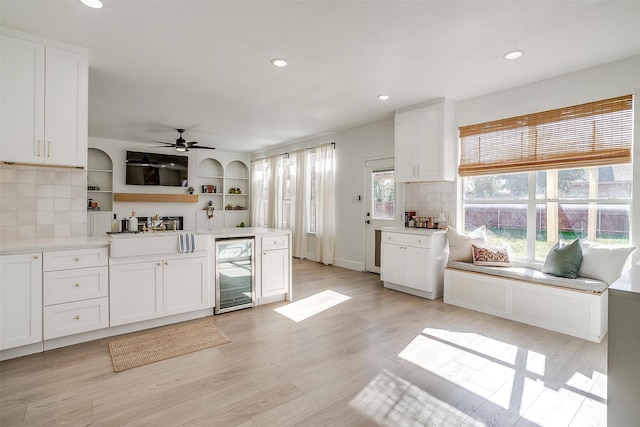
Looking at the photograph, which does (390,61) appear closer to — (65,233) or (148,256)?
(148,256)

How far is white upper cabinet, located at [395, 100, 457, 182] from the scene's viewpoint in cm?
431

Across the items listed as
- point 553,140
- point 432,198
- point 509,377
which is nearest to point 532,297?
point 509,377

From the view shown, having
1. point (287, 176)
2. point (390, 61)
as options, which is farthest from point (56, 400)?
point (287, 176)

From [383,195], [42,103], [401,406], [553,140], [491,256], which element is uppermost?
[42,103]

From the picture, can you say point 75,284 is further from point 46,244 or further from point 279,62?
point 279,62

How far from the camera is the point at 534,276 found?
3.35 meters

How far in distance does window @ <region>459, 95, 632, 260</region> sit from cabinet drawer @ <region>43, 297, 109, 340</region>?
4499 millimetres

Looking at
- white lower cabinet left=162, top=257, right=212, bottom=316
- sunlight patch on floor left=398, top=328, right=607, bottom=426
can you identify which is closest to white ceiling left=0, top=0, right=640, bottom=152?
white lower cabinet left=162, top=257, right=212, bottom=316

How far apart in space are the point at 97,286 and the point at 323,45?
3.02 m

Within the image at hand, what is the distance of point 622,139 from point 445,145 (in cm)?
176

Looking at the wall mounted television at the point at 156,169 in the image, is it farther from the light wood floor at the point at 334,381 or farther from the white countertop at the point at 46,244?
the light wood floor at the point at 334,381

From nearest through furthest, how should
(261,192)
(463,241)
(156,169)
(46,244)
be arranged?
(46,244) < (463,241) < (156,169) < (261,192)

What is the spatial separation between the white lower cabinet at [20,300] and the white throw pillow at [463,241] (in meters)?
4.40

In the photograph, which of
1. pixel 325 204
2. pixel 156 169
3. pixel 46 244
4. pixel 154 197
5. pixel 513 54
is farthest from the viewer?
pixel 156 169
